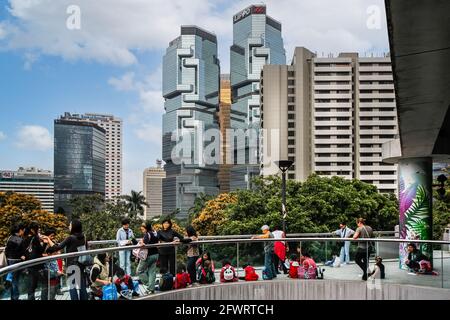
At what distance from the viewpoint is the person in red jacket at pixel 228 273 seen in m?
10.8

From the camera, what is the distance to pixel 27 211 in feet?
156

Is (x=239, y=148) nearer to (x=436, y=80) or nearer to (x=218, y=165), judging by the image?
(x=218, y=165)

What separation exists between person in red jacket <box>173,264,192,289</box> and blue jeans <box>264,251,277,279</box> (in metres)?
1.92

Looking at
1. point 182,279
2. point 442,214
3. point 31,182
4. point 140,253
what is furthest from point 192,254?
point 31,182

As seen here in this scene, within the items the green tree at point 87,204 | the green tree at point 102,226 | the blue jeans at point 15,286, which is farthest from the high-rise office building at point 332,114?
the blue jeans at point 15,286

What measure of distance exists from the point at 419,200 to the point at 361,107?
3975 inches

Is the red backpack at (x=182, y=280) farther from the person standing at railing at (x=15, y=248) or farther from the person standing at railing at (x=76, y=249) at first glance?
the person standing at railing at (x=15, y=248)

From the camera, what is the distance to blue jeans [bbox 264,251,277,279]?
11023 mm

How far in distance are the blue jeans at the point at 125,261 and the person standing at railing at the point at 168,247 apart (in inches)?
32.4

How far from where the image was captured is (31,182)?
160500 mm

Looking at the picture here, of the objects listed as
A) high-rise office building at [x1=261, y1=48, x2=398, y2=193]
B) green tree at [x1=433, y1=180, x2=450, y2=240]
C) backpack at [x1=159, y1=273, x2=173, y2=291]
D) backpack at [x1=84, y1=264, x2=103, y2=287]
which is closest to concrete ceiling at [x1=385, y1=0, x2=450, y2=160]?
backpack at [x1=84, y1=264, x2=103, y2=287]

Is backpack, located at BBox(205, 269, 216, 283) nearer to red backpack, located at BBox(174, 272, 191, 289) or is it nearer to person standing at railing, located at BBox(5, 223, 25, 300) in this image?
red backpack, located at BBox(174, 272, 191, 289)
